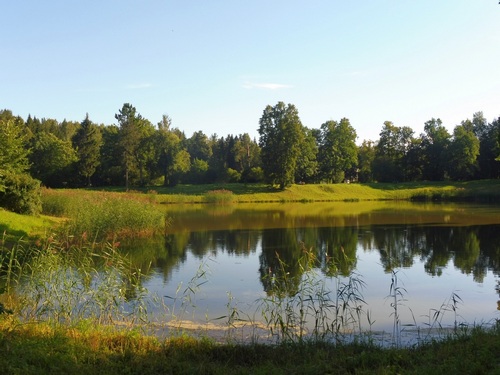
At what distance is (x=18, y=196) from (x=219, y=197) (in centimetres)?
3795

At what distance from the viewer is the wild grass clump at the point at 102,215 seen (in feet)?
73.9

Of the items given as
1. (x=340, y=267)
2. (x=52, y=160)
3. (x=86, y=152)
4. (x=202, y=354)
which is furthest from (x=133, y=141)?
(x=202, y=354)

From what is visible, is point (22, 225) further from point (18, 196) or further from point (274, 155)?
point (274, 155)

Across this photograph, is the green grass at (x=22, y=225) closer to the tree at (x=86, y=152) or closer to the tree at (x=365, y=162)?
the tree at (x=86, y=152)

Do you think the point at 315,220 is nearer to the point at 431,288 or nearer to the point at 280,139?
the point at 431,288

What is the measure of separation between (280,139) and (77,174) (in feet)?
111

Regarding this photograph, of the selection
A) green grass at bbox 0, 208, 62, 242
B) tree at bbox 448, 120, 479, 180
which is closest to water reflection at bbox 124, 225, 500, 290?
green grass at bbox 0, 208, 62, 242

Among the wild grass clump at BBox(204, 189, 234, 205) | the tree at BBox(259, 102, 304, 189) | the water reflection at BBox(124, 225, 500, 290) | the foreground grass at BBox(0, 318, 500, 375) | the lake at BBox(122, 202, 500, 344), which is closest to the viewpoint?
the foreground grass at BBox(0, 318, 500, 375)

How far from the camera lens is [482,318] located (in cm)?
1147

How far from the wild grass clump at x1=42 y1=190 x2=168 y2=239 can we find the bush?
230cm

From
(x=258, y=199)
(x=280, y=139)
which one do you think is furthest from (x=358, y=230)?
(x=280, y=139)

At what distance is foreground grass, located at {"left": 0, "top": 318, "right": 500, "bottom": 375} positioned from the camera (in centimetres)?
635

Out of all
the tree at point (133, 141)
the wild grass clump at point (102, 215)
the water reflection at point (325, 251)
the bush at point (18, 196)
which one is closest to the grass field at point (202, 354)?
the water reflection at point (325, 251)

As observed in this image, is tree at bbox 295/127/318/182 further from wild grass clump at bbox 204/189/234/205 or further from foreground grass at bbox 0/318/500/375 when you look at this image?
foreground grass at bbox 0/318/500/375
